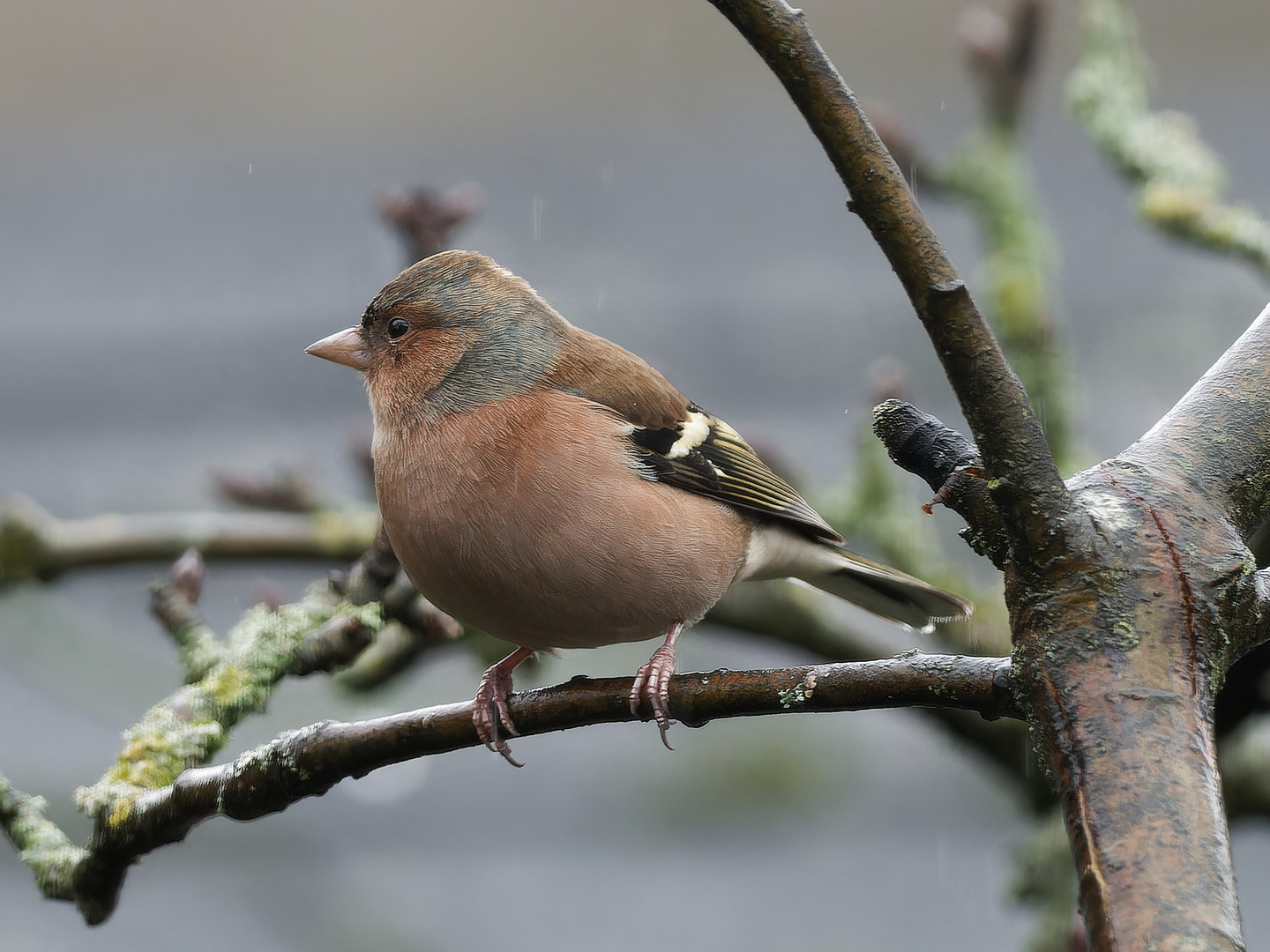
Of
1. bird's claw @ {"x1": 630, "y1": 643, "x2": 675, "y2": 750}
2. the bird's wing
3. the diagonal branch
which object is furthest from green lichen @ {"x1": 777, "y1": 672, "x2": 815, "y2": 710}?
the bird's wing

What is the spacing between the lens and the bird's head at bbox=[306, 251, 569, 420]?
2730 mm

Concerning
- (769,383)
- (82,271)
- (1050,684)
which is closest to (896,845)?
(769,383)

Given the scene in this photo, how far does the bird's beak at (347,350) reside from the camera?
2875 millimetres

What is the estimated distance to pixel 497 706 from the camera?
7.77 ft

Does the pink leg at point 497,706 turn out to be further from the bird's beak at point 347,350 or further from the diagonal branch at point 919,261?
the diagonal branch at point 919,261

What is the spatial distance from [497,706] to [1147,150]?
3.16 meters

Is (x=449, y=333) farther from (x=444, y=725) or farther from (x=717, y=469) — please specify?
(x=444, y=725)

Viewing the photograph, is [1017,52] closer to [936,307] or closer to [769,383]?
[769,383]

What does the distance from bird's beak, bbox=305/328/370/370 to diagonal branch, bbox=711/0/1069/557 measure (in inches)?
65.2

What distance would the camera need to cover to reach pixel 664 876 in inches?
215

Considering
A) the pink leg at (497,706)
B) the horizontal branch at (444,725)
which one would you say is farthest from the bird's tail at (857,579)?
the horizontal branch at (444,725)

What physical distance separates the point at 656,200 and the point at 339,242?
2.17 metres

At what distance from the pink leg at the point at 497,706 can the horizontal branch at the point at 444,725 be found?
23 millimetres

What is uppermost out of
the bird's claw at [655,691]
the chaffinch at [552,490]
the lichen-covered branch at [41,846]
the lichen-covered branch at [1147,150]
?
the lichen-covered branch at [1147,150]
